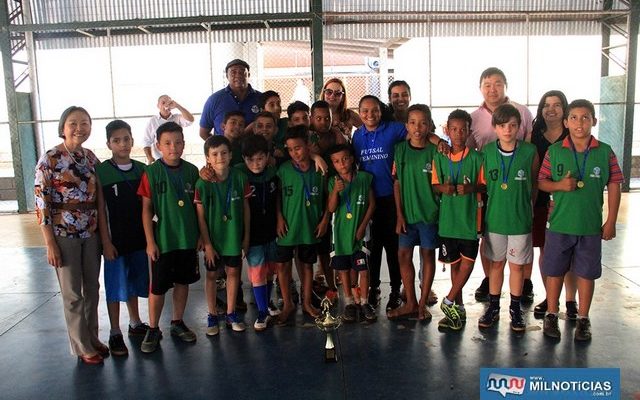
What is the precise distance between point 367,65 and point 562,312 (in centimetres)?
1147

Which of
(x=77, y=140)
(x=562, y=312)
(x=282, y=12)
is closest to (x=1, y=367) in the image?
(x=77, y=140)

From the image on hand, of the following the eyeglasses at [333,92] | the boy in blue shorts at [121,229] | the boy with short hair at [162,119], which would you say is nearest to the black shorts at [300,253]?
the boy in blue shorts at [121,229]

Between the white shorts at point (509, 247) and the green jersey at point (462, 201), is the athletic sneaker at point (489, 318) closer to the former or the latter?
the white shorts at point (509, 247)

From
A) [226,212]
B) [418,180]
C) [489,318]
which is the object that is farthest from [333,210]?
[489,318]

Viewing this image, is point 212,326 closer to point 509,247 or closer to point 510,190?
point 509,247

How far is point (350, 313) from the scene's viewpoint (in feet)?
12.6

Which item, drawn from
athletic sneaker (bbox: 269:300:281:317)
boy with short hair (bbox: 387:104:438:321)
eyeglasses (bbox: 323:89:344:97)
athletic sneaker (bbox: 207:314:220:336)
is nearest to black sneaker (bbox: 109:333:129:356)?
athletic sneaker (bbox: 207:314:220:336)

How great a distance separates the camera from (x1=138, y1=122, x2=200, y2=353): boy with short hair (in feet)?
10.8

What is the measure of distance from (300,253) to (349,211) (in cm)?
48

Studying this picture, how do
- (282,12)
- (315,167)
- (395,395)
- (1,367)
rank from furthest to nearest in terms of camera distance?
(282,12) → (315,167) → (1,367) → (395,395)

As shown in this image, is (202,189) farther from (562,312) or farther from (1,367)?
(562,312)

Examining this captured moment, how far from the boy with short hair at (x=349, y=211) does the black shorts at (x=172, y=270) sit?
3.31 feet

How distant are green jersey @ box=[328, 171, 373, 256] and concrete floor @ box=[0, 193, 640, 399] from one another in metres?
0.59

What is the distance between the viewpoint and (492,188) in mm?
3430
